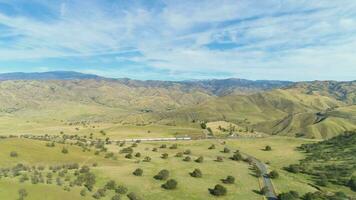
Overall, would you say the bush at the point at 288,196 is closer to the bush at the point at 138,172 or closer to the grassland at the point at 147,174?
the grassland at the point at 147,174

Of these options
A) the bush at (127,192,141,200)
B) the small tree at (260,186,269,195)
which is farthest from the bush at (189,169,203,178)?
the bush at (127,192,141,200)

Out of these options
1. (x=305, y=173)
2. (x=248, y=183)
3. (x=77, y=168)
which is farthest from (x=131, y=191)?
(x=305, y=173)

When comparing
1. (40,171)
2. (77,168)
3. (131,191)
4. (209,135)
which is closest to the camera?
(131,191)

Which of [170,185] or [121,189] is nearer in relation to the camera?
[121,189]

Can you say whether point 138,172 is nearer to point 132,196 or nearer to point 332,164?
point 132,196

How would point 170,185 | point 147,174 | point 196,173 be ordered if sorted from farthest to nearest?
point 196,173 < point 147,174 < point 170,185

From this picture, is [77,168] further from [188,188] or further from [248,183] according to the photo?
[248,183]

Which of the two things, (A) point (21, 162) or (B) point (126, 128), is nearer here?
(A) point (21, 162)

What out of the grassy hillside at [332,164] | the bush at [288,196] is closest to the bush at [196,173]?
the bush at [288,196]

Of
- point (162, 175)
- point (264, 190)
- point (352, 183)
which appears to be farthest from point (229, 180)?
point (352, 183)

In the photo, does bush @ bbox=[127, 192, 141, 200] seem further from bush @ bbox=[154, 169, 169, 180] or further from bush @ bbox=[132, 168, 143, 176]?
bush @ bbox=[132, 168, 143, 176]

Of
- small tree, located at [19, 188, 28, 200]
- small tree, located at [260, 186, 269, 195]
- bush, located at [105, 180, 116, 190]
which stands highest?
small tree, located at [19, 188, 28, 200]
